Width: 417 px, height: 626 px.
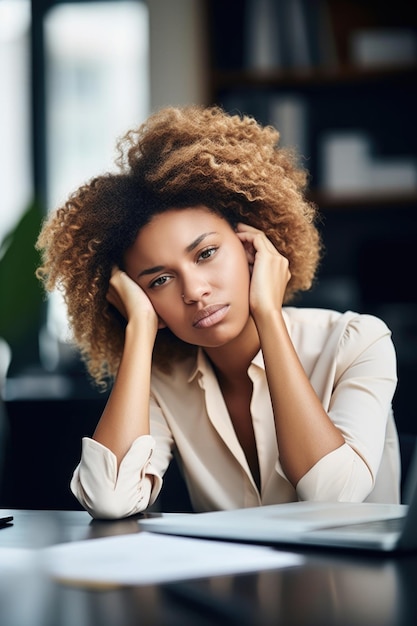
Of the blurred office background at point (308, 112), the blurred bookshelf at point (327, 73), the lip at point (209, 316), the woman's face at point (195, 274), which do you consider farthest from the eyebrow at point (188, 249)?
the blurred bookshelf at point (327, 73)

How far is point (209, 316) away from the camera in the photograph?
4.88 ft

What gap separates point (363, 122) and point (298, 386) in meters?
3.00

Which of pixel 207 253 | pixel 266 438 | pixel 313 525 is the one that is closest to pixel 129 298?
pixel 207 253

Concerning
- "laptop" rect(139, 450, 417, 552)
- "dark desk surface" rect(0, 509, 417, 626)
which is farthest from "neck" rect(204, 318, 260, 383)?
"dark desk surface" rect(0, 509, 417, 626)

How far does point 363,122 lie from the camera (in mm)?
4160

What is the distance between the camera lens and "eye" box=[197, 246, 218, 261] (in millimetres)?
1512

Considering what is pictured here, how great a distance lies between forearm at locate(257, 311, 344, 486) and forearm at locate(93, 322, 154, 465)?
207 millimetres

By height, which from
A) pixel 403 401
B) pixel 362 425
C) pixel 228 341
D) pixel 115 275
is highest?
pixel 115 275

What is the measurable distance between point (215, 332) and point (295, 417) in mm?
212

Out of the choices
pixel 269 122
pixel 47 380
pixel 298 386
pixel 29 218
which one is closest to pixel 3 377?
pixel 47 380

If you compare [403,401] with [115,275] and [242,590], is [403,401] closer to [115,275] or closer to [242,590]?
[115,275]

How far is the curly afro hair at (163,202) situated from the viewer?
1.57 m

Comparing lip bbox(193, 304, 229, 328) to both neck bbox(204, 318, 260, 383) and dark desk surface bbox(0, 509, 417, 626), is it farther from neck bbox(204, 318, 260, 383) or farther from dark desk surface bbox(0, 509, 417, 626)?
dark desk surface bbox(0, 509, 417, 626)

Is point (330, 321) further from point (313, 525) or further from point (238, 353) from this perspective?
point (313, 525)
